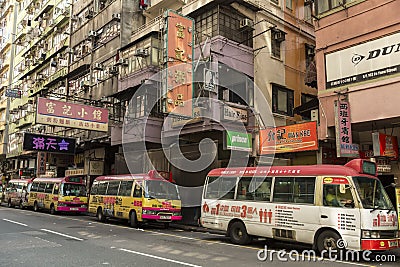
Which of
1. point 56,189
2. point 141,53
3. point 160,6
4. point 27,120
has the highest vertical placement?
point 160,6

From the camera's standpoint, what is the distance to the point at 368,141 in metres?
17.1

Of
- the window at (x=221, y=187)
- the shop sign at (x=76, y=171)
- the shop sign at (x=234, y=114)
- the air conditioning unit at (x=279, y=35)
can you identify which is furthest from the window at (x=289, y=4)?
the shop sign at (x=76, y=171)

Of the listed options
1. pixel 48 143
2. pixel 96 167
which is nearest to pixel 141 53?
pixel 48 143

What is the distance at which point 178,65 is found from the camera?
17.9 meters

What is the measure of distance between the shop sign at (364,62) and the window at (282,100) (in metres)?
5.66

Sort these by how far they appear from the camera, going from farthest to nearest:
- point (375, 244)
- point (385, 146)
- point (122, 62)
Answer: point (122, 62), point (385, 146), point (375, 244)

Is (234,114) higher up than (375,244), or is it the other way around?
(234,114)

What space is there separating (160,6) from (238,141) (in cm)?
1206

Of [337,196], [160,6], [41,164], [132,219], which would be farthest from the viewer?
[41,164]

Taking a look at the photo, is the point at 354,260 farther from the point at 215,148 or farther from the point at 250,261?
the point at 215,148

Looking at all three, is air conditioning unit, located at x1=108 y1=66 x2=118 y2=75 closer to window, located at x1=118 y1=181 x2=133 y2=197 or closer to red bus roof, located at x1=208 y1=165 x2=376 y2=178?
window, located at x1=118 y1=181 x2=133 y2=197

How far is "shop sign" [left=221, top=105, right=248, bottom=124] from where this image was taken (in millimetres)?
18742

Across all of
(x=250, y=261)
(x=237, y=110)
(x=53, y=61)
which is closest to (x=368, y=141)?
(x=237, y=110)

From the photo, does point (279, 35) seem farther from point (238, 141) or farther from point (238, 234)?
point (238, 234)
